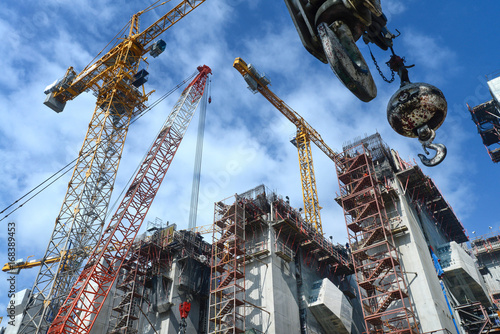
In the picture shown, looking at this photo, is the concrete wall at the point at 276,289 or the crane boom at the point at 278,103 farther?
the crane boom at the point at 278,103

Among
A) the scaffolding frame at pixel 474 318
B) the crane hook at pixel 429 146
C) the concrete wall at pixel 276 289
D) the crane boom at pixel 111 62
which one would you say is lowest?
the crane hook at pixel 429 146

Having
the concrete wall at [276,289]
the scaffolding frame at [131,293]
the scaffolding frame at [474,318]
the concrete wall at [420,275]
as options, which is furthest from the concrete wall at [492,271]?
the scaffolding frame at [131,293]

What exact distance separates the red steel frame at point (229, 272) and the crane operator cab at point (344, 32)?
32557mm

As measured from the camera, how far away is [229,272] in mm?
37656

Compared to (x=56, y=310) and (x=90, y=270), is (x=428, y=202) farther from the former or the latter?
(x=56, y=310)

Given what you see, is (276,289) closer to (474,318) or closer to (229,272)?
(229,272)

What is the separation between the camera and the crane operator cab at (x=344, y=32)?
3.97m

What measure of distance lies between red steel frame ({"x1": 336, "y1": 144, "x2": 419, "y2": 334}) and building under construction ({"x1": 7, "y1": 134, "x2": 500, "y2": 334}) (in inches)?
4.7

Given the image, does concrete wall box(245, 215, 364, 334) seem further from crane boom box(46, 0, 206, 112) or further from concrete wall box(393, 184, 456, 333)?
crane boom box(46, 0, 206, 112)

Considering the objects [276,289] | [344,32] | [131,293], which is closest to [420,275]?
[276,289]

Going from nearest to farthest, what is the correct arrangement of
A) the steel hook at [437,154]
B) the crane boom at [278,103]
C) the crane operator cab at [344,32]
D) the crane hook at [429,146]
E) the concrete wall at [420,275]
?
the crane operator cab at [344,32] → the crane hook at [429,146] → the steel hook at [437,154] → the concrete wall at [420,275] → the crane boom at [278,103]

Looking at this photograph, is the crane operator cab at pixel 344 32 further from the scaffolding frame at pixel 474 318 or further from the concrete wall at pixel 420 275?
the scaffolding frame at pixel 474 318

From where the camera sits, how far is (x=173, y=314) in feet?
139

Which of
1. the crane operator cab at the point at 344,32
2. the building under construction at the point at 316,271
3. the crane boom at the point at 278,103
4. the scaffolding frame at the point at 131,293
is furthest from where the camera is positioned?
the crane boom at the point at 278,103
